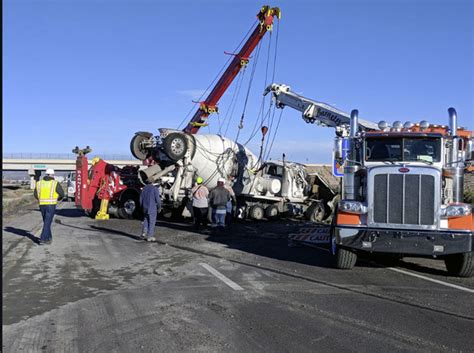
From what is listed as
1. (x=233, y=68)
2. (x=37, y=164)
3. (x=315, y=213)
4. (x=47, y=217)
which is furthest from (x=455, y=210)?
(x=37, y=164)

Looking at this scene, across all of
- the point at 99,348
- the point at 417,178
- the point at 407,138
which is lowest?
the point at 99,348

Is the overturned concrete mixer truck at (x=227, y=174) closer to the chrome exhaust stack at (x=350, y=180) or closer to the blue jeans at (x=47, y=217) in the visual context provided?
the blue jeans at (x=47, y=217)

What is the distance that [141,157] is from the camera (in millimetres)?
21281

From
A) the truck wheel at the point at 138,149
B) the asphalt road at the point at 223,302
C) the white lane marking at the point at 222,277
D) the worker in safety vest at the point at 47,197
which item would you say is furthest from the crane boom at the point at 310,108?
the worker in safety vest at the point at 47,197

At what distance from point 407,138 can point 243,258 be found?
162 inches

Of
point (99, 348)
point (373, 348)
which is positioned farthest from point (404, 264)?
point (99, 348)

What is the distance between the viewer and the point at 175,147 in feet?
63.1

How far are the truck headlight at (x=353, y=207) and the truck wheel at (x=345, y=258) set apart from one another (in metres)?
0.78

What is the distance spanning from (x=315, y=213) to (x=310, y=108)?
547cm

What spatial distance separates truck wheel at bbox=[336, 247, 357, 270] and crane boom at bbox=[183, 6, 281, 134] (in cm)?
1470

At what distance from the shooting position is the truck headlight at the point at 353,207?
950 cm

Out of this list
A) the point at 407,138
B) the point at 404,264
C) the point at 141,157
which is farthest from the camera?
the point at 141,157

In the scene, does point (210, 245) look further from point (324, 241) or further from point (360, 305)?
point (360, 305)

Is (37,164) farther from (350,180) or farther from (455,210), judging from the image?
(455,210)
